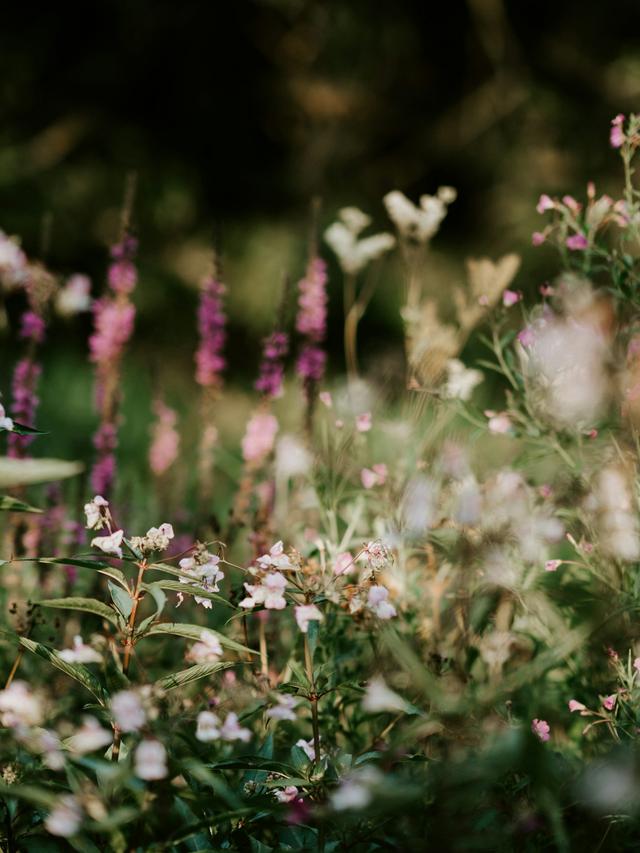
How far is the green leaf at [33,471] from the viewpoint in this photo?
1052mm

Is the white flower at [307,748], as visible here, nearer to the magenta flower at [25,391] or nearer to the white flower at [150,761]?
the white flower at [150,761]

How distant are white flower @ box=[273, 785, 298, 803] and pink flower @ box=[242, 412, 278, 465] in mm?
1034

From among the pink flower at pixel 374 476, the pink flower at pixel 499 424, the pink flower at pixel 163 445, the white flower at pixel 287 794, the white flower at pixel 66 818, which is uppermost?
the pink flower at pixel 163 445

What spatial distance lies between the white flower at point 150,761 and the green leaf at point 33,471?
1.06 feet

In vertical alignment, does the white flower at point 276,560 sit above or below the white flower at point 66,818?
above

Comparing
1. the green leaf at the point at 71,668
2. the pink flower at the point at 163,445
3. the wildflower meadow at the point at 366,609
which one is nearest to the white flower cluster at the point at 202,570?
the wildflower meadow at the point at 366,609

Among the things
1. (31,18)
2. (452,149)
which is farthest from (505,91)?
(31,18)

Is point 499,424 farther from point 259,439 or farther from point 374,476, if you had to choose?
point 259,439

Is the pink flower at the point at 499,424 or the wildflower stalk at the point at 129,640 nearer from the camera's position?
the wildflower stalk at the point at 129,640

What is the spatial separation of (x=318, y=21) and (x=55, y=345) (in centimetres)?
274

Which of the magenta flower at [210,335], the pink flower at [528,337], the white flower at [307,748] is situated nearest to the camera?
the white flower at [307,748]

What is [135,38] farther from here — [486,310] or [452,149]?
[486,310]

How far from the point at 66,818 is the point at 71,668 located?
11.1 inches

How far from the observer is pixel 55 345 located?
235 inches
